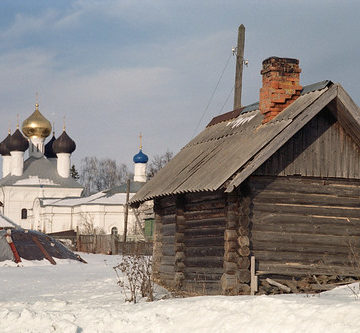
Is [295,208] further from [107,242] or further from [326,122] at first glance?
[107,242]

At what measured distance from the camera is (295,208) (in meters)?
14.3

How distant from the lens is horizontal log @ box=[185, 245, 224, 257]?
575 inches

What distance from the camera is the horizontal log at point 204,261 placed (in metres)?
14.6

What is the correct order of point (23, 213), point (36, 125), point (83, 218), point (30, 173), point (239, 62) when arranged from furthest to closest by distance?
1. point (36, 125)
2. point (30, 173)
3. point (23, 213)
4. point (83, 218)
5. point (239, 62)

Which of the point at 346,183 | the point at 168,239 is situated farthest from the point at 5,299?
the point at 346,183

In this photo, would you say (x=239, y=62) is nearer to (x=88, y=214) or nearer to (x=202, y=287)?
(x=202, y=287)

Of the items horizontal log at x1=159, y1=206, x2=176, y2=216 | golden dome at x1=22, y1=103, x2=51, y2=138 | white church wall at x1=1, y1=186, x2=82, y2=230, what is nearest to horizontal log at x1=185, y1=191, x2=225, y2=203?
horizontal log at x1=159, y1=206, x2=176, y2=216

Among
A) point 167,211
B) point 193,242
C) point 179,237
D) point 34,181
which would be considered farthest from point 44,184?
point 193,242

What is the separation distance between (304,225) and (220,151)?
249 cm

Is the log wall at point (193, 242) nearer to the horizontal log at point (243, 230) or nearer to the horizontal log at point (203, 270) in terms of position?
the horizontal log at point (203, 270)

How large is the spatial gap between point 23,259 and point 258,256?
48.0 feet

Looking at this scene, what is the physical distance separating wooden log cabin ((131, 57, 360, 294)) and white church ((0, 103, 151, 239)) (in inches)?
1993

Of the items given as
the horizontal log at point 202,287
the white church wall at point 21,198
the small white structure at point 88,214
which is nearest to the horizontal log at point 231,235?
the horizontal log at point 202,287

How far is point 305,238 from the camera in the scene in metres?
14.2
